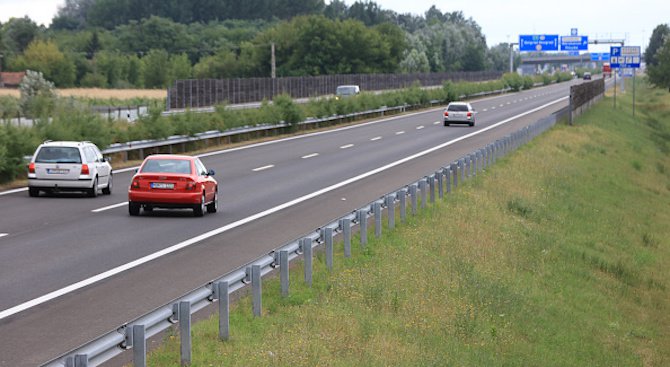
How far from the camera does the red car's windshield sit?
23.4 m

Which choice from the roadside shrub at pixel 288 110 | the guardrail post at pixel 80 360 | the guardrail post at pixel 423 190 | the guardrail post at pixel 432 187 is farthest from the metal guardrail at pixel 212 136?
the guardrail post at pixel 80 360

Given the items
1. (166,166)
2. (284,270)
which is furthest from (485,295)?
(166,166)

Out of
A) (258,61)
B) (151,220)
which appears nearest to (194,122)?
(151,220)

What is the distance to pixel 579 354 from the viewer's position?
1508 centimetres

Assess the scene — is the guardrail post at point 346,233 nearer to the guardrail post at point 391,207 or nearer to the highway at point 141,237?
the highway at point 141,237

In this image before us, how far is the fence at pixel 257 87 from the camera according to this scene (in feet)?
221

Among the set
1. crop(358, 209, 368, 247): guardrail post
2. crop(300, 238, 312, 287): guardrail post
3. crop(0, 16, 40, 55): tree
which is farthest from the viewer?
crop(0, 16, 40, 55): tree

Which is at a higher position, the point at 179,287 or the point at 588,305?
the point at 179,287

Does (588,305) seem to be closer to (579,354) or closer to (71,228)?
(579,354)

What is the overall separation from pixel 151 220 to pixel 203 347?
12309 millimetres

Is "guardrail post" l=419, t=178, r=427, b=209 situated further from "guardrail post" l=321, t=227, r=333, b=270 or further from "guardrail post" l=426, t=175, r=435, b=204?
"guardrail post" l=321, t=227, r=333, b=270

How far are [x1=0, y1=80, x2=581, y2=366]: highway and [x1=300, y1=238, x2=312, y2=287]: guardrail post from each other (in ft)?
5.15

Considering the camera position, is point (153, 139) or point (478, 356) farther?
point (153, 139)

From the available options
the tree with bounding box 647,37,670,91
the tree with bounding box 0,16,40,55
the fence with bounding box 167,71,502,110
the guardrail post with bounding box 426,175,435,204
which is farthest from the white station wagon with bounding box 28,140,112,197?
the tree with bounding box 0,16,40,55
